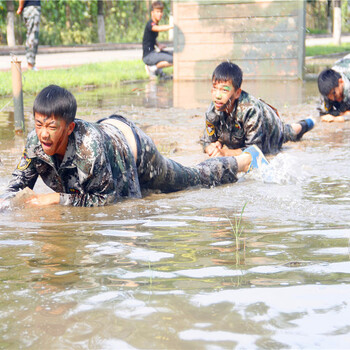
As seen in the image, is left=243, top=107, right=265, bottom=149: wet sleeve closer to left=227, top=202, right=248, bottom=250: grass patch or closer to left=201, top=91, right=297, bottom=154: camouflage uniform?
left=201, top=91, right=297, bottom=154: camouflage uniform

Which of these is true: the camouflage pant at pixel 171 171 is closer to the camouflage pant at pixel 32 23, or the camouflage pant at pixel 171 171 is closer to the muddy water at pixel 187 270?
the muddy water at pixel 187 270

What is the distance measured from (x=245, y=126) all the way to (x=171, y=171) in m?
1.65

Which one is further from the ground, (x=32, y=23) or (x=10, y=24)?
(x=10, y=24)

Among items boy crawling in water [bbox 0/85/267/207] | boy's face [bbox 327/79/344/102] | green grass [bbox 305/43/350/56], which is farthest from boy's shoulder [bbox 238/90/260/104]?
green grass [bbox 305/43/350/56]

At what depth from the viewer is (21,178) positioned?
4.85 m

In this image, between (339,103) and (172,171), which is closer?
(172,171)

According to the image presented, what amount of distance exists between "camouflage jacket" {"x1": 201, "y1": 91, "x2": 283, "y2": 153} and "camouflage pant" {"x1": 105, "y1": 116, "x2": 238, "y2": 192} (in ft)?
2.64

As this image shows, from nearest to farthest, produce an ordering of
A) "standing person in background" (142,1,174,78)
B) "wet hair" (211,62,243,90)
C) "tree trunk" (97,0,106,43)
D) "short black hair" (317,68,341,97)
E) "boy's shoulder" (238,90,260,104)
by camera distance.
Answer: "wet hair" (211,62,243,90) → "boy's shoulder" (238,90,260,104) → "short black hair" (317,68,341,97) → "standing person in background" (142,1,174,78) → "tree trunk" (97,0,106,43)

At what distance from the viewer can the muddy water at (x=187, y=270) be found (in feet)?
8.32

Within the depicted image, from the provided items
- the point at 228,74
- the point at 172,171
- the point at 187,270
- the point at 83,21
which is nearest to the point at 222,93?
the point at 228,74

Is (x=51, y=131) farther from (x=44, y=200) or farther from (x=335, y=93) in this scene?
(x=335, y=93)

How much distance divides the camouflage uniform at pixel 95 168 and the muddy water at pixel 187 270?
0.36 ft

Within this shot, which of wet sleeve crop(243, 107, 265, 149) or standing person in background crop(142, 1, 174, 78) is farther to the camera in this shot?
standing person in background crop(142, 1, 174, 78)

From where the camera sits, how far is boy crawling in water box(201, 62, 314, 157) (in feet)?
21.7
